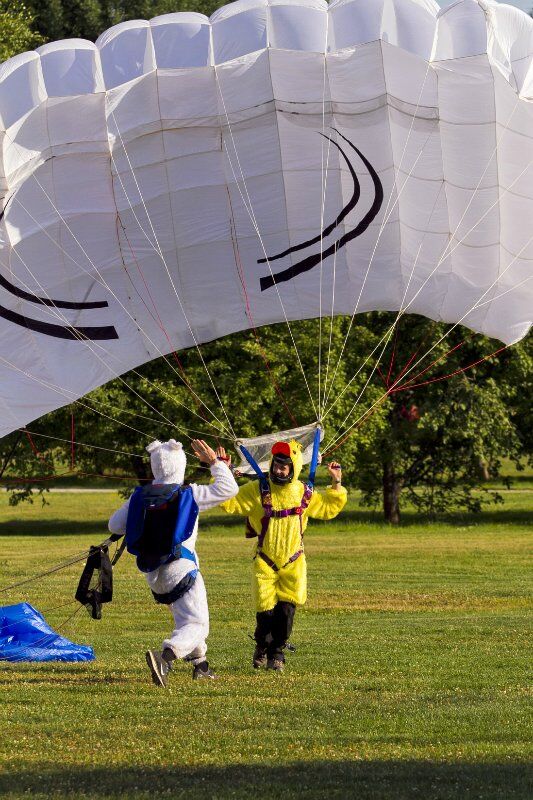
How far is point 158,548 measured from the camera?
8.62 meters

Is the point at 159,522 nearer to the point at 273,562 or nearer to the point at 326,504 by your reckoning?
the point at 273,562

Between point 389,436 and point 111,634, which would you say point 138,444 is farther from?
point 111,634

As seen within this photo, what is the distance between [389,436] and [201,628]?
22.7 metres

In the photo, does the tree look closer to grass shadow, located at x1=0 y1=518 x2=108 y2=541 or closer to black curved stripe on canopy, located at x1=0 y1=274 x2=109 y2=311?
grass shadow, located at x1=0 y1=518 x2=108 y2=541

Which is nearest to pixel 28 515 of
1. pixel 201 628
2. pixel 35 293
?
pixel 35 293

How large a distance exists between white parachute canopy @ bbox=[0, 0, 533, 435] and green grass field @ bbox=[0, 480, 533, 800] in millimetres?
2884

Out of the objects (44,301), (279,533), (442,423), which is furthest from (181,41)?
(442,423)

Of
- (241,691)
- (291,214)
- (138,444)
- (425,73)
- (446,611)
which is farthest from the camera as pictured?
(138,444)

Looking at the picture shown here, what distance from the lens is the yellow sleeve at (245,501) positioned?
931cm

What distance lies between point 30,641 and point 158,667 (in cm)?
239

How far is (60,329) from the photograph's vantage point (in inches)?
457

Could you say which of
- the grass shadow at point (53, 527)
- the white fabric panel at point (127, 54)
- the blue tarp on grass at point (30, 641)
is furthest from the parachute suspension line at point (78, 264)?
the grass shadow at point (53, 527)

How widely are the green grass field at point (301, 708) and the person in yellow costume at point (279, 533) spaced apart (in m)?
0.37

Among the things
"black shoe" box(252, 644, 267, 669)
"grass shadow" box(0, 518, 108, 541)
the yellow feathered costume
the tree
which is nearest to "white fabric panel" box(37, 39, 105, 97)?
the yellow feathered costume
